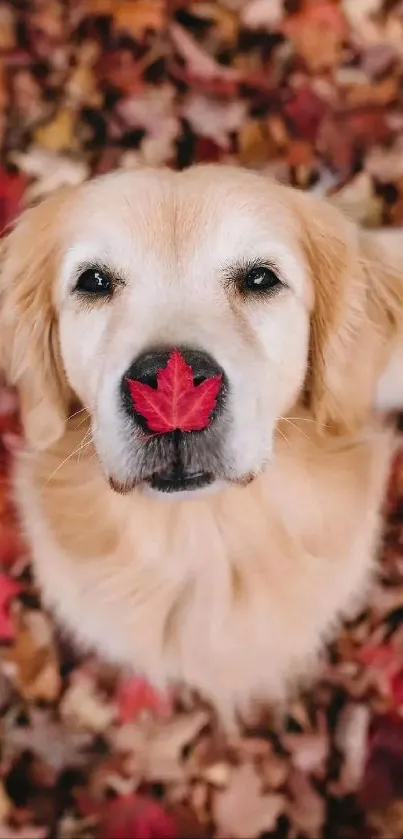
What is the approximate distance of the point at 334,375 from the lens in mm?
1412

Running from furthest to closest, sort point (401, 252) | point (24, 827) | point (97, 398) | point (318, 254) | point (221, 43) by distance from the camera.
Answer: point (221, 43) < point (24, 827) < point (401, 252) < point (318, 254) < point (97, 398)

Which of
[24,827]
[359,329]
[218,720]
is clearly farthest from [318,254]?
[24,827]

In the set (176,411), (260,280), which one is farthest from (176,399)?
(260,280)

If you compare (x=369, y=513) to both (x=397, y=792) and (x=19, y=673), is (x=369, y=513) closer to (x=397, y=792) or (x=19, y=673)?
(x=397, y=792)

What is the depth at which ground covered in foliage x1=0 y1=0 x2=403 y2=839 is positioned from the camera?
1.81 metres

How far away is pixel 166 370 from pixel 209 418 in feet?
0.33

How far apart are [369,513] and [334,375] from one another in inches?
15.2

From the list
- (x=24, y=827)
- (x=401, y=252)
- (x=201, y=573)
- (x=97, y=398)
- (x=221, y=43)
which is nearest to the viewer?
(x=97, y=398)

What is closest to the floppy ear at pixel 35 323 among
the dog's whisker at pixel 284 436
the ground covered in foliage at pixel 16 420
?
the dog's whisker at pixel 284 436

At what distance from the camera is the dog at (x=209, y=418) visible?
1204mm

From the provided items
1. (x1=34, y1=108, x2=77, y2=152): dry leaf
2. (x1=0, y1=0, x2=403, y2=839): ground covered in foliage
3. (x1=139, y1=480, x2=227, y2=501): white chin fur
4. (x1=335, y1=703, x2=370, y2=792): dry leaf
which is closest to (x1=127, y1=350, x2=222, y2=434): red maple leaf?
(x1=139, y1=480, x2=227, y2=501): white chin fur

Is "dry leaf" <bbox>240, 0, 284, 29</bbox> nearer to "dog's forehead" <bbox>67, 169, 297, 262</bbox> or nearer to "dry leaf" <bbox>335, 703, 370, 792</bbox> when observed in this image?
"dog's forehead" <bbox>67, 169, 297, 262</bbox>

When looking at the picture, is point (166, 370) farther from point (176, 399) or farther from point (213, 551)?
point (213, 551)

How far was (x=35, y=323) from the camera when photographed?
1.41m
